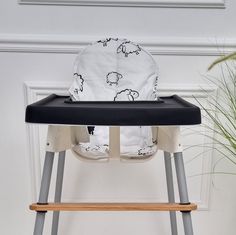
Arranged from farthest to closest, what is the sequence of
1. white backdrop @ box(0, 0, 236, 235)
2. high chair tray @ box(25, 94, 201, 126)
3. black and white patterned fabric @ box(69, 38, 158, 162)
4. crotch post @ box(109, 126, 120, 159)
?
white backdrop @ box(0, 0, 236, 235) < black and white patterned fabric @ box(69, 38, 158, 162) < crotch post @ box(109, 126, 120, 159) < high chair tray @ box(25, 94, 201, 126)

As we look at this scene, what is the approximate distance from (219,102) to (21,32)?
0.67m

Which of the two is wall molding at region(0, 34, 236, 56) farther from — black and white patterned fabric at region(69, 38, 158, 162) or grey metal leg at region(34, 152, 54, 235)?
grey metal leg at region(34, 152, 54, 235)

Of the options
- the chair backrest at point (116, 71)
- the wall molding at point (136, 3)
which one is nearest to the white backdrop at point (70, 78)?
the wall molding at point (136, 3)

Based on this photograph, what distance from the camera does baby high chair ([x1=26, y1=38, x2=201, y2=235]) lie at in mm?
562

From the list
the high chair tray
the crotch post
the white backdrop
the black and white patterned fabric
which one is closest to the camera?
the high chair tray

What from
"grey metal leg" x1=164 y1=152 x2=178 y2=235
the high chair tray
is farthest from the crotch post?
"grey metal leg" x1=164 y1=152 x2=178 y2=235

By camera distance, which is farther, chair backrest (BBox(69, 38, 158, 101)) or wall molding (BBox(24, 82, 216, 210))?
wall molding (BBox(24, 82, 216, 210))

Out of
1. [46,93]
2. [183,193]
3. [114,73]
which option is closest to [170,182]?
[183,193]

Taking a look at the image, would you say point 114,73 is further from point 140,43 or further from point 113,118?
point 113,118

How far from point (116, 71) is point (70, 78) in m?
0.19

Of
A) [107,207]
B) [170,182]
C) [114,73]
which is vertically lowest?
[107,207]

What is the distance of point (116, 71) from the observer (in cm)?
85

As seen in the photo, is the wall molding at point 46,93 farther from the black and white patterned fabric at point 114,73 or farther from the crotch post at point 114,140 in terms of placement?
the crotch post at point 114,140

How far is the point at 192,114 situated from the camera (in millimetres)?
574
